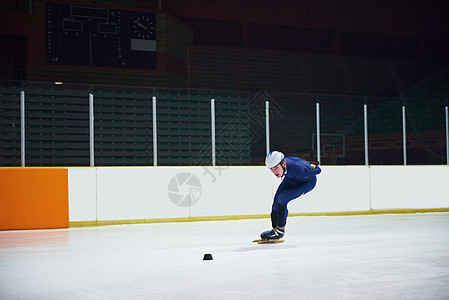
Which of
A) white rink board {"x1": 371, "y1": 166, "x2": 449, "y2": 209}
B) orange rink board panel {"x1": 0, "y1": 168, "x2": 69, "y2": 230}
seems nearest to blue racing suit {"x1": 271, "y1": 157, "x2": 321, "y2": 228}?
orange rink board panel {"x1": 0, "y1": 168, "x2": 69, "y2": 230}

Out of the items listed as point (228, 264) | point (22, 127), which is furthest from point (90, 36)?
point (228, 264)

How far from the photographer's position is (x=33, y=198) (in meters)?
9.93

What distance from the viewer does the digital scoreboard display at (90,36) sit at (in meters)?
17.2

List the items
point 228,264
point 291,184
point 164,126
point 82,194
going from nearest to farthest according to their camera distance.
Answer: point 228,264 → point 291,184 → point 82,194 → point 164,126

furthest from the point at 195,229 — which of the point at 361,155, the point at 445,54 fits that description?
the point at 445,54

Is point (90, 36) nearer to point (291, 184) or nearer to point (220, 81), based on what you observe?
point (220, 81)

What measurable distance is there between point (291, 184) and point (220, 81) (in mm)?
15467

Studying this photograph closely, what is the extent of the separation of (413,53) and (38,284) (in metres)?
25.0

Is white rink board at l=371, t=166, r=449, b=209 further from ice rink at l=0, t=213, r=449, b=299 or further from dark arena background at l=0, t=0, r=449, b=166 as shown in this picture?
ice rink at l=0, t=213, r=449, b=299

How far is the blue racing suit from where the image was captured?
689 cm

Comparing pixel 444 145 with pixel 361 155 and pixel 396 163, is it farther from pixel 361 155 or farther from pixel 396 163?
pixel 361 155

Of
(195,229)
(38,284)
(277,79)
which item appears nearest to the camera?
(38,284)

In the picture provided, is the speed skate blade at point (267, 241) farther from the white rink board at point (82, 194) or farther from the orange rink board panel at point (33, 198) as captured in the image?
the orange rink board panel at point (33, 198)

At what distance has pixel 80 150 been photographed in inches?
448
